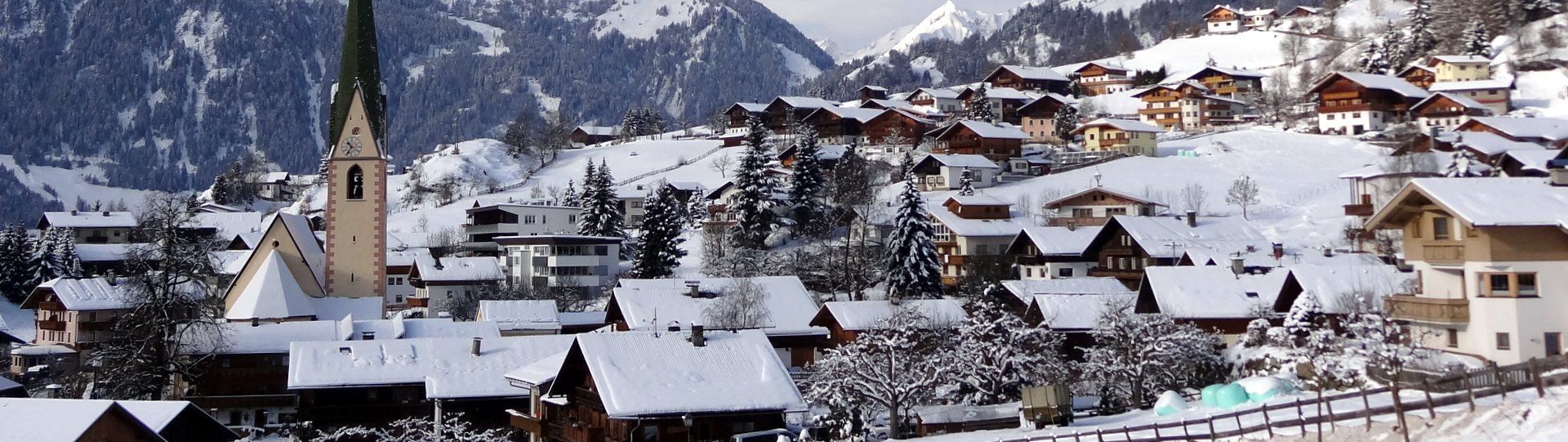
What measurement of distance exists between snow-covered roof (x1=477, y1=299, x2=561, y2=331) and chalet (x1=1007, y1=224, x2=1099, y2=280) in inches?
906

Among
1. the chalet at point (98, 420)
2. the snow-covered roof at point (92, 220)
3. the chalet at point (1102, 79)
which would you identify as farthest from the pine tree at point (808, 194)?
the chalet at point (1102, 79)

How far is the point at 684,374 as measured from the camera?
33.2 m

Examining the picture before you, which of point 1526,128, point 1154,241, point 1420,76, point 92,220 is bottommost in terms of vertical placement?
point 1154,241

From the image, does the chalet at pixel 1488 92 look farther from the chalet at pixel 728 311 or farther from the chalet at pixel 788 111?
the chalet at pixel 728 311

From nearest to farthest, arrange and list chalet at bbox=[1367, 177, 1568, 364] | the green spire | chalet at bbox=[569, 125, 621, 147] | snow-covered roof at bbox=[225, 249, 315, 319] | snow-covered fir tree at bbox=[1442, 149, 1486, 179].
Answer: chalet at bbox=[1367, 177, 1568, 364], snow-covered roof at bbox=[225, 249, 315, 319], snow-covered fir tree at bbox=[1442, 149, 1486, 179], the green spire, chalet at bbox=[569, 125, 621, 147]

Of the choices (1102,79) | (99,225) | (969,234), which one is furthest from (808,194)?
(1102,79)

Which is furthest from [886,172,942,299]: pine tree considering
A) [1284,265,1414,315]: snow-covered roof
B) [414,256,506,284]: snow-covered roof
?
[414,256,506,284]: snow-covered roof

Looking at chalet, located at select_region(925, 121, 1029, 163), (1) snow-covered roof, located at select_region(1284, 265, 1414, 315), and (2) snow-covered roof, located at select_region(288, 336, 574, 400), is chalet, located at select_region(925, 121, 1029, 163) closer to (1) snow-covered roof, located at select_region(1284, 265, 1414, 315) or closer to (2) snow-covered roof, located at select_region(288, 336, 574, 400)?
(1) snow-covered roof, located at select_region(1284, 265, 1414, 315)

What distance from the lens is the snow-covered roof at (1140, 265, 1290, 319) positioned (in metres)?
44.5

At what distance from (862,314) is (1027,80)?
297 ft

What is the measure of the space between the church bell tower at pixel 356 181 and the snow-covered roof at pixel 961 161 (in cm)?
4183

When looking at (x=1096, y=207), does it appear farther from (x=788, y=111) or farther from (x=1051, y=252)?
(x=788, y=111)

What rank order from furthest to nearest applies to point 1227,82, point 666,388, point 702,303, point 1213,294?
point 1227,82
point 702,303
point 1213,294
point 666,388

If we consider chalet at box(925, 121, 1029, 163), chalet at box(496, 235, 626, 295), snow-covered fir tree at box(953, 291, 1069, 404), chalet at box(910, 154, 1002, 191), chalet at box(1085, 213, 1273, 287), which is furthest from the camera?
chalet at box(925, 121, 1029, 163)
